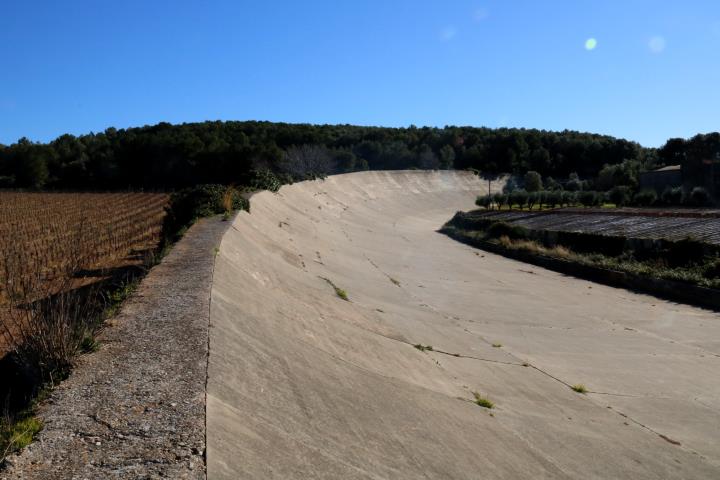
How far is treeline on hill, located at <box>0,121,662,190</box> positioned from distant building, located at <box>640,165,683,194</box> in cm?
692

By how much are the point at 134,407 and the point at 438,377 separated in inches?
193

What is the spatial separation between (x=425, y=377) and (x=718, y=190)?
49973mm

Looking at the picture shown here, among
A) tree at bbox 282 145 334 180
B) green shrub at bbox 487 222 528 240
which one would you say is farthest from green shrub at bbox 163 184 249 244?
tree at bbox 282 145 334 180

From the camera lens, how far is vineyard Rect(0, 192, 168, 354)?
591 cm

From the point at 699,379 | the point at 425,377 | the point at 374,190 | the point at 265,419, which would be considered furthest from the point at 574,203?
the point at 265,419

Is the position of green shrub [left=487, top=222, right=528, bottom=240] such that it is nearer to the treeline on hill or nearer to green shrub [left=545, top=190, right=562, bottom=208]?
green shrub [left=545, top=190, right=562, bottom=208]

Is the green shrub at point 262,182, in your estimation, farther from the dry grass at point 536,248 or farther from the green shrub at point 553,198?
the green shrub at point 553,198

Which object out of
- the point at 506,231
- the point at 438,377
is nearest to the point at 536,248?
the point at 506,231

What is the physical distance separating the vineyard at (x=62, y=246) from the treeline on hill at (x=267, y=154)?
2395 cm

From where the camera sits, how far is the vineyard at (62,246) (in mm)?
5910

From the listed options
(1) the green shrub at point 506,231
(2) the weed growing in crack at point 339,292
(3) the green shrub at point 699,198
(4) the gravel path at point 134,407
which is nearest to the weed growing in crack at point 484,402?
(4) the gravel path at point 134,407

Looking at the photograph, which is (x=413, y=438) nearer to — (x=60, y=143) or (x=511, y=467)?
(x=511, y=467)

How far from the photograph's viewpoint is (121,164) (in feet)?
268

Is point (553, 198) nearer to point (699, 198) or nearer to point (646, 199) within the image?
point (646, 199)
